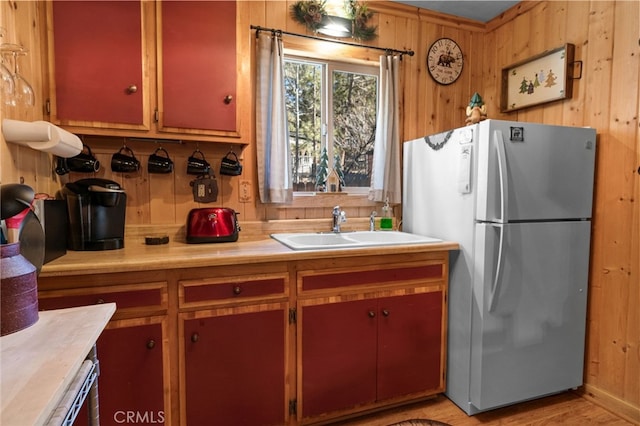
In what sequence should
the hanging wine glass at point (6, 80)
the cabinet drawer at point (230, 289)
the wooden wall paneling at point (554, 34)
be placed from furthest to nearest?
the wooden wall paneling at point (554, 34)
the cabinet drawer at point (230, 289)
the hanging wine glass at point (6, 80)

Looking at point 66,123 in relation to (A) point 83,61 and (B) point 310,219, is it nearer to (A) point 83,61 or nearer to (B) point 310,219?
(A) point 83,61

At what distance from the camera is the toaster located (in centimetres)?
192

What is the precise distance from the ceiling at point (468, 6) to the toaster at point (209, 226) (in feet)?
6.41

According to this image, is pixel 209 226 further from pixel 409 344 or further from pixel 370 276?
pixel 409 344

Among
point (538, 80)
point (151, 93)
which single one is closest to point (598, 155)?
point (538, 80)

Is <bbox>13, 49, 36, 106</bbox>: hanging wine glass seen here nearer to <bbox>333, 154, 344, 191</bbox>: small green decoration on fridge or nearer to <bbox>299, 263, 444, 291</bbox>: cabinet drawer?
<bbox>299, 263, 444, 291</bbox>: cabinet drawer

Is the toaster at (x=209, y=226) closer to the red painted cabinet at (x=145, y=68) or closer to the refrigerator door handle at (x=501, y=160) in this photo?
the red painted cabinet at (x=145, y=68)

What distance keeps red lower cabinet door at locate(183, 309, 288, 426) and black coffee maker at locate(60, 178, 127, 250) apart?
59cm

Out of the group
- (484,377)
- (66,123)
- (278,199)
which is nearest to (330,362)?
(484,377)

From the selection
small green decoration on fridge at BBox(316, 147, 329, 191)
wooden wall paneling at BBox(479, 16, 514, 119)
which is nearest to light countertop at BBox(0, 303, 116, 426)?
small green decoration on fridge at BBox(316, 147, 329, 191)

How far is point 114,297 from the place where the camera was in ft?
4.71

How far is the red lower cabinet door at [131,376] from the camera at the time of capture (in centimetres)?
143

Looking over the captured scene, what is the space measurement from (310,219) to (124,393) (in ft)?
4.56
